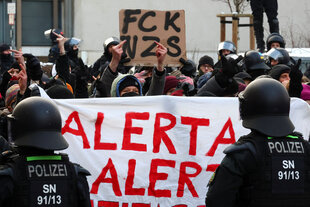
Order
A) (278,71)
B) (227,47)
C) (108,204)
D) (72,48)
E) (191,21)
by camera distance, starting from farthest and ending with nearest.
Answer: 1. (191,21)
2. (72,48)
3. (227,47)
4. (278,71)
5. (108,204)

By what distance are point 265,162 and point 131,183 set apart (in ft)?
7.04

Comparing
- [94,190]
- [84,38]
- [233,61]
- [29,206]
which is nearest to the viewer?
[29,206]

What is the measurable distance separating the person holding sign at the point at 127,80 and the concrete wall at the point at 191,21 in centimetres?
2146

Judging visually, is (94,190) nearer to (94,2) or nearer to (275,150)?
(275,150)

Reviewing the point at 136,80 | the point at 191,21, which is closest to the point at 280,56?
the point at 136,80

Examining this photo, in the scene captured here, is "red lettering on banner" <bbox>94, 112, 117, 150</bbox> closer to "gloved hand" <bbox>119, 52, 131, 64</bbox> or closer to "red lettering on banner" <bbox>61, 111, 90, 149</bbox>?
"red lettering on banner" <bbox>61, 111, 90, 149</bbox>

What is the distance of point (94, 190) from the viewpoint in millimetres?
6141

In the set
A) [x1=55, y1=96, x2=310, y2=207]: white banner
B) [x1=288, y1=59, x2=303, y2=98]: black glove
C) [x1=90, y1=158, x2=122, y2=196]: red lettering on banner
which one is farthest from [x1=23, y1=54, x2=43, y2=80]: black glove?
[x1=288, y1=59, x2=303, y2=98]: black glove

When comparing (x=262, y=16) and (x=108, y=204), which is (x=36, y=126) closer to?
(x=108, y=204)

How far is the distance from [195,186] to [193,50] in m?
23.8

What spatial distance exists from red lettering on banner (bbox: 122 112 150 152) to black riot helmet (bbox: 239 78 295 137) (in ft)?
6.41

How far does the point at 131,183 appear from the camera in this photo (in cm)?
616

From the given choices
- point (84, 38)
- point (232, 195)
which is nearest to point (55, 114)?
point (232, 195)

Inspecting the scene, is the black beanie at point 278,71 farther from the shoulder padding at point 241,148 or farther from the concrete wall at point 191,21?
the concrete wall at point 191,21
